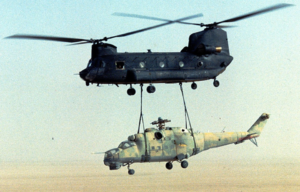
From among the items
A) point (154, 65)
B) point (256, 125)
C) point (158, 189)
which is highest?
point (154, 65)

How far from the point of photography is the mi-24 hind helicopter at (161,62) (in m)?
25.8

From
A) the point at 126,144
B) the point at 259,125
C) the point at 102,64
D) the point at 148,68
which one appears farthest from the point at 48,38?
the point at 259,125

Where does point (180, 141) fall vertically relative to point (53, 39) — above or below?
below

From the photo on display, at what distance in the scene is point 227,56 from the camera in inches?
1129

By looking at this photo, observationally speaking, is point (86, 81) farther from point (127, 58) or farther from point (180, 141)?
point (180, 141)

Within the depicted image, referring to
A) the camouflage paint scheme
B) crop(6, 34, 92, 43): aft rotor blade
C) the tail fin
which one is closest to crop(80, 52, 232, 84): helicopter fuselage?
crop(6, 34, 92, 43): aft rotor blade

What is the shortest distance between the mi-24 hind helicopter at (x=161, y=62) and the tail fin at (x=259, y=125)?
506 cm

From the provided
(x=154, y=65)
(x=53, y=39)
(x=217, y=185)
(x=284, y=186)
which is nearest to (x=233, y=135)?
(x=154, y=65)

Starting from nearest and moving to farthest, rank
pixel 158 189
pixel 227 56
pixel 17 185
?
pixel 227 56 < pixel 158 189 < pixel 17 185

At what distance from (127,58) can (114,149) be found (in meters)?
5.06

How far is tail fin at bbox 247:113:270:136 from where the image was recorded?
31.2m

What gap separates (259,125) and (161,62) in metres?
9.19

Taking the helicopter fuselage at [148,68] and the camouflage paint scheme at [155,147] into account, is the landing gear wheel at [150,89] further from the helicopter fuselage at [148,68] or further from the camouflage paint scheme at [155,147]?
the camouflage paint scheme at [155,147]

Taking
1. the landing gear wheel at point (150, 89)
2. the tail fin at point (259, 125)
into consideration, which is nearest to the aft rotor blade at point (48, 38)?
the landing gear wheel at point (150, 89)
